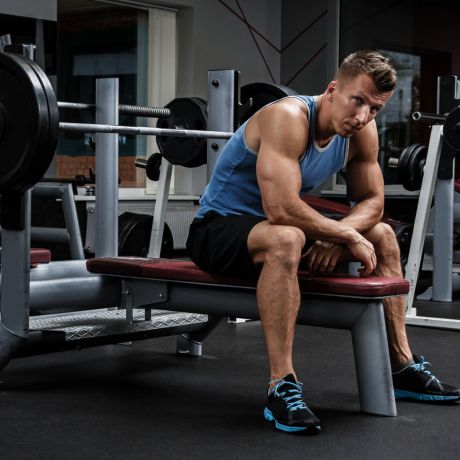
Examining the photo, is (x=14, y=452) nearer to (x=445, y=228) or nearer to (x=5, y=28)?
(x=445, y=228)

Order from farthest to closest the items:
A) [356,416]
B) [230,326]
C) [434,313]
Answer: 1. [434,313]
2. [230,326]
3. [356,416]

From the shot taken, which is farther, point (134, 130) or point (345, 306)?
point (134, 130)

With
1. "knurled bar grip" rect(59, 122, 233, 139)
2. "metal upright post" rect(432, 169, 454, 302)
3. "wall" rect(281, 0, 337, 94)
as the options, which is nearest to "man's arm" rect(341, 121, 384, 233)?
"knurled bar grip" rect(59, 122, 233, 139)

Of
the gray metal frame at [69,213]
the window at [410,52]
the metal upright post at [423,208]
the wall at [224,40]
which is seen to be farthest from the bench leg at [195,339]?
the window at [410,52]

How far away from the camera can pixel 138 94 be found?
769cm

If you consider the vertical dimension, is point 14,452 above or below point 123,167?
below

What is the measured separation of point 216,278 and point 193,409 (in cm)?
37

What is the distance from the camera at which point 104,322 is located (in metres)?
2.98

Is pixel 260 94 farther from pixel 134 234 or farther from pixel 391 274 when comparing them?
pixel 134 234

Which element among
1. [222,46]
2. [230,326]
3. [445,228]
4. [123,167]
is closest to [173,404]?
[230,326]

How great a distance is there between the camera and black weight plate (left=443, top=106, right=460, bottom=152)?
4031 millimetres

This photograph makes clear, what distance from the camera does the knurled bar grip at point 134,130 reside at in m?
2.75

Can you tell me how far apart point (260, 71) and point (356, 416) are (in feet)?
20.2

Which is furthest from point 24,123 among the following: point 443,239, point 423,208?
point 443,239
